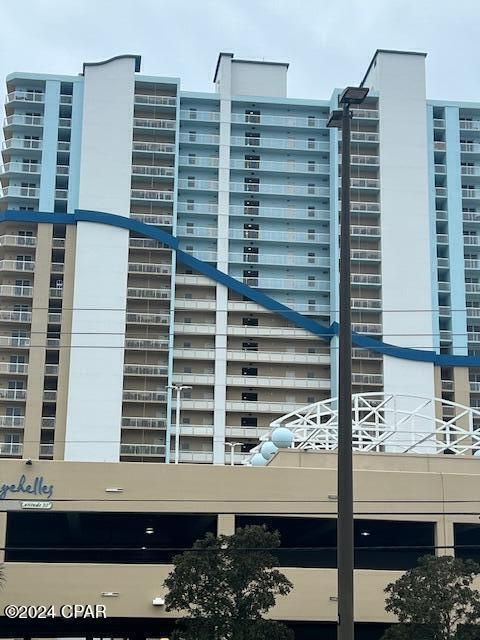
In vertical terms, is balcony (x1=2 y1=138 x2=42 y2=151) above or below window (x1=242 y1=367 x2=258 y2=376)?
above

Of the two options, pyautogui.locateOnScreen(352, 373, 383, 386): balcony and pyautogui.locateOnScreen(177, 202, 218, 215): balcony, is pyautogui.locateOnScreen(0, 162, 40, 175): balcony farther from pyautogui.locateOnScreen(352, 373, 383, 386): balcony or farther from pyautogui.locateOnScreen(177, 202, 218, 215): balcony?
pyautogui.locateOnScreen(352, 373, 383, 386): balcony

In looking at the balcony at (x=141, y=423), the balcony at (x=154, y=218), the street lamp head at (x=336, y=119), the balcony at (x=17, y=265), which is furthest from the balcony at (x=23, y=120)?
the street lamp head at (x=336, y=119)

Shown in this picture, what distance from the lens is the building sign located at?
152 ft

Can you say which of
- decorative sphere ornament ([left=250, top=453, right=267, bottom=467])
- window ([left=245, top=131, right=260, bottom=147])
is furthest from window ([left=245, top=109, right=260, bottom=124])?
decorative sphere ornament ([left=250, top=453, right=267, bottom=467])

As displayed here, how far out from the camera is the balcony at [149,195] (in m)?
109

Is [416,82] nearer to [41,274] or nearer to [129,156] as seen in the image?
[129,156]

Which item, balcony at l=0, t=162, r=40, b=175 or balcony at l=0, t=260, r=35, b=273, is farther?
balcony at l=0, t=162, r=40, b=175

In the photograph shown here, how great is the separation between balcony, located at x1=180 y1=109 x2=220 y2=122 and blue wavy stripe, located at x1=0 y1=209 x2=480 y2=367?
47.9 ft

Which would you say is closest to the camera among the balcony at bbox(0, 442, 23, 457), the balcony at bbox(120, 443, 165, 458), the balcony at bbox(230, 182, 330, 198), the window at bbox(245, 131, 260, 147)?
the balcony at bbox(0, 442, 23, 457)

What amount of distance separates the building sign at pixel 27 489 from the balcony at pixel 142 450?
176 ft

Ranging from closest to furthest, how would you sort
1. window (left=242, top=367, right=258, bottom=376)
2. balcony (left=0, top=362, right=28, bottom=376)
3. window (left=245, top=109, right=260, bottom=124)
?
1. balcony (left=0, top=362, right=28, bottom=376)
2. window (left=242, top=367, right=258, bottom=376)
3. window (left=245, top=109, right=260, bottom=124)

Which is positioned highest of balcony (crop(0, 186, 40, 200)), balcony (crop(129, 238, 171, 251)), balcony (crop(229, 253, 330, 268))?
balcony (crop(0, 186, 40, 200))

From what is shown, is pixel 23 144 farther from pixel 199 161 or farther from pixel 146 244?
pixel 199 161

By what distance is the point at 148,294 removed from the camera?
105 m
